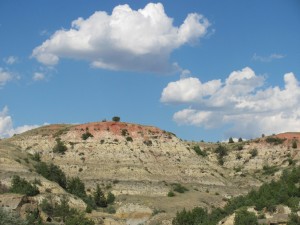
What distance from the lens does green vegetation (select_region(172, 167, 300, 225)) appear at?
5612 cm

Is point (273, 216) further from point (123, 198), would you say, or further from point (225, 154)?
point (225, 154)

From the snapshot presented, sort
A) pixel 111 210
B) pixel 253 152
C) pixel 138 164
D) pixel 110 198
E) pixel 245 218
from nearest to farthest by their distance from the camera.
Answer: pixel 245 218
pixel 111 210
pixel 110 198
pixel 138 164
pixel 253 152

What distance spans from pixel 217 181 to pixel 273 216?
169ft

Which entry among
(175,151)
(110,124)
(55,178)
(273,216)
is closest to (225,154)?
(175,151)

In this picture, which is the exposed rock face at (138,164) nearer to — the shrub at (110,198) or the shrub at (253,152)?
the shrub at (253,152)

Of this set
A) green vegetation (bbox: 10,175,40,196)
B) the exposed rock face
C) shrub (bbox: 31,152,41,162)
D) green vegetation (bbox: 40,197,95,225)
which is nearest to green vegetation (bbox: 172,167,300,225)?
green vegetation (bbox: 40,197,95,225)

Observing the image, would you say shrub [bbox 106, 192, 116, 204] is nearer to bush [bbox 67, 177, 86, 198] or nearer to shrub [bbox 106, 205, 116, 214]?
shrub [bbox 106, 205, 116, 214]

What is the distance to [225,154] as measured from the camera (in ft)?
429

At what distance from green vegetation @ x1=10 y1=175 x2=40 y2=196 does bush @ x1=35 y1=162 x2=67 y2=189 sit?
11225 mm

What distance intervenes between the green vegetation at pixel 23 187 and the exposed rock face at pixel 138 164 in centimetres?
418

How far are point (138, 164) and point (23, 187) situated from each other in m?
31.8

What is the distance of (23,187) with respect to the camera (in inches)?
2987

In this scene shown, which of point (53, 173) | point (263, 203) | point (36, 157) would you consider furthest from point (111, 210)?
point (263, 203)

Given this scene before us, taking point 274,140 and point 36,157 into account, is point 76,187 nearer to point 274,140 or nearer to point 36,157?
point 36,157
